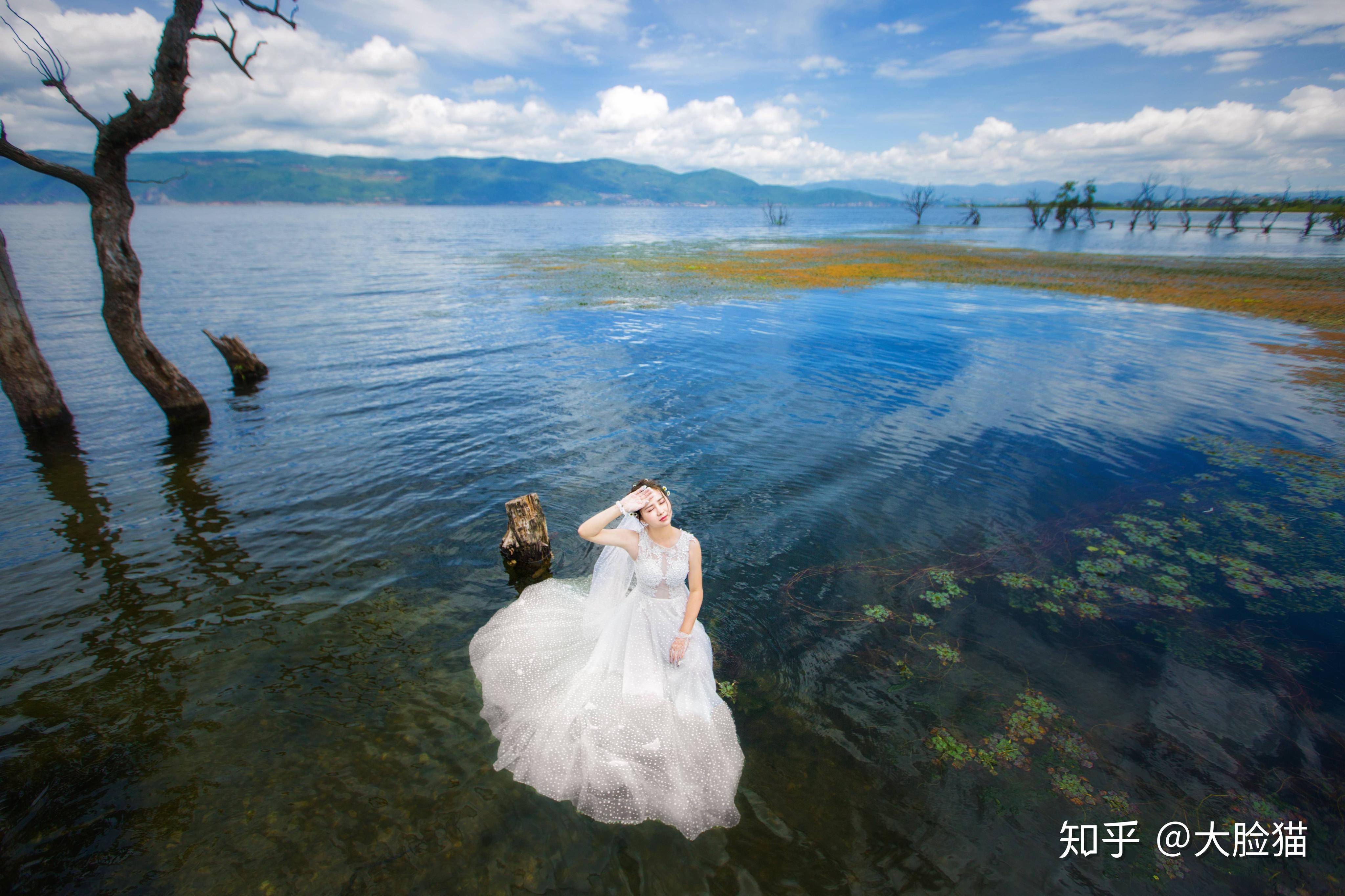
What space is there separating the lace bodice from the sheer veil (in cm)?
27

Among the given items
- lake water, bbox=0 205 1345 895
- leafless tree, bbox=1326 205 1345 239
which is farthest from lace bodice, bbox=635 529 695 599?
leafless tree, bbox=1326 205 1345 239

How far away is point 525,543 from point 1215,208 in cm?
20885

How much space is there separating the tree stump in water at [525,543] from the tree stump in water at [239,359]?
15.3 meters

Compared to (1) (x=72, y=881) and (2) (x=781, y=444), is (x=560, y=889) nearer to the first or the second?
(1) (x=72, y=881)

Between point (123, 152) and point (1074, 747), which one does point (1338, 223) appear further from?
point (123, 152)

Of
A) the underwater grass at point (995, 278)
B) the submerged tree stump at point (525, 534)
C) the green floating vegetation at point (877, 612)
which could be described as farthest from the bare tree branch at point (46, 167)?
the underwater grass at point (995, 278)

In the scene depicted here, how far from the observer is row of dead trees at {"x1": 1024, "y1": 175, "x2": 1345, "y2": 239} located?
96.4 m

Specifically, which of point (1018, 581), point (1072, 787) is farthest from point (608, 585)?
point (1018, 581)

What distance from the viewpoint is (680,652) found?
610cm

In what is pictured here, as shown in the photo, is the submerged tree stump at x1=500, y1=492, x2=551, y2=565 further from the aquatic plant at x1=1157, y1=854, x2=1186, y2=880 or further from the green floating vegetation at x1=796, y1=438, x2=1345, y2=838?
the aquatic plant at x1=1157, y1=854, x2=1186, y2=880

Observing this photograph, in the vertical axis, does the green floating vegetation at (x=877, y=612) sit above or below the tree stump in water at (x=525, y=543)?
below

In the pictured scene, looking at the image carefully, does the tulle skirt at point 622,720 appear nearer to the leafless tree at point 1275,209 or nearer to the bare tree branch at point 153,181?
the bare tree branch at point 153,181

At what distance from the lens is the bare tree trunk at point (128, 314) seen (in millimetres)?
12164

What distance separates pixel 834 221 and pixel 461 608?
178839 mm
